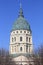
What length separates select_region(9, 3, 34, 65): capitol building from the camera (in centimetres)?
9969

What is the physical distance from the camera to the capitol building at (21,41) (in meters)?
99.7

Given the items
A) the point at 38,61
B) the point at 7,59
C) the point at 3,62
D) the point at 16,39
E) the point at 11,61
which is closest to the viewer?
the point at 38,61

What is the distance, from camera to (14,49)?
103 m

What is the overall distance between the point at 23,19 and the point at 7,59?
21392 millimetres

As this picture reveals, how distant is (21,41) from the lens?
338ft

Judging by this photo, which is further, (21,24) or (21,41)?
(21,24)

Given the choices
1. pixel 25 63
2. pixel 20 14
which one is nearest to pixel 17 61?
pixel 25 63

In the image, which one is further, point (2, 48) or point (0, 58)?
point (2, 48)

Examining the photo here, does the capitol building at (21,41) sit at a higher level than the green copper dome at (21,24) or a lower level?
lower

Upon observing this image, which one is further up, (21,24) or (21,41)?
(21,24)

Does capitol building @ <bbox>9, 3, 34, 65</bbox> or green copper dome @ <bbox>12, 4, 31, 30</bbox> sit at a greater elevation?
green copper dome @ <bbox>12, 4, 31, 30</bbox>

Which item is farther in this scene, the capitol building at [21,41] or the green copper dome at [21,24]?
the green copper dome at [21,24]

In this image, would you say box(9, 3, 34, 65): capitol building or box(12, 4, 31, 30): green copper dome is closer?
box(9, 3, 34, 65): capitol building

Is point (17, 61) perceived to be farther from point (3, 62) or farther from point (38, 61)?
point (38, 61)
